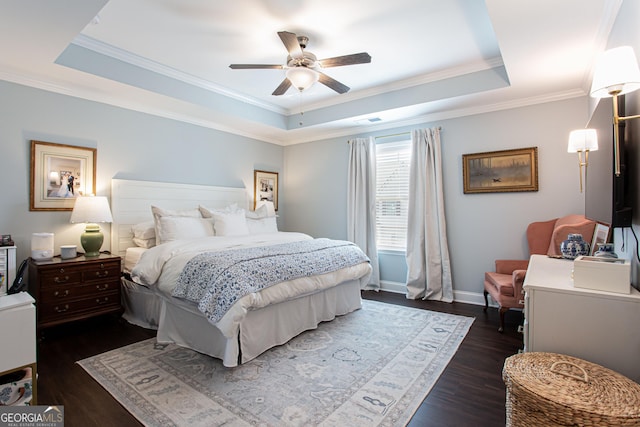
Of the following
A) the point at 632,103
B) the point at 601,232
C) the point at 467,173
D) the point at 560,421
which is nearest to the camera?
the point at 560,421

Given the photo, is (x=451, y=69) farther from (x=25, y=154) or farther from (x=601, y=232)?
(x=25, y=154)

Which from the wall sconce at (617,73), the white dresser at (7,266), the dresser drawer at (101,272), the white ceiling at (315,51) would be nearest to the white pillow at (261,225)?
the white ceiling at (315,51)

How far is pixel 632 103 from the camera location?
1.83 m

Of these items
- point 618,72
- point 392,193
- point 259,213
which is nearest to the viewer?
point 618,72

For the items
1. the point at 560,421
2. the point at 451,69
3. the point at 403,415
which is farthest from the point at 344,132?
the point at 560,421

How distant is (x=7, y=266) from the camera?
2895 mm

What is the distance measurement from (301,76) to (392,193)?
257 centimetres

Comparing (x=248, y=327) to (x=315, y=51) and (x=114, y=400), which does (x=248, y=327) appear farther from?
(x=315, y=51)

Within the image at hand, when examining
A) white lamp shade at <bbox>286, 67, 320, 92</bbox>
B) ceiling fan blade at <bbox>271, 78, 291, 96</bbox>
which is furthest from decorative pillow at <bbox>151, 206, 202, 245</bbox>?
white lamp shade at <bbox>286, 67, 320, 92</bbox>

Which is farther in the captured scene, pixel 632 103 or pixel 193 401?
pixel 193 401

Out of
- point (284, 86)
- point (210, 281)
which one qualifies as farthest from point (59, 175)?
point (284, 86)

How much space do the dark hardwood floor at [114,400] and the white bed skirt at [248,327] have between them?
1.51ft

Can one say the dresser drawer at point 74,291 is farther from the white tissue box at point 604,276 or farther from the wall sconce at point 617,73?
the wall sconce at point 617,73

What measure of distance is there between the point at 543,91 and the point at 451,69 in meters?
1.02
